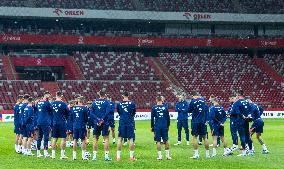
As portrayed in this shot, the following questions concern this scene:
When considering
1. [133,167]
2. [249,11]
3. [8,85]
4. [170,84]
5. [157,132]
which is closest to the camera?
[133,167]

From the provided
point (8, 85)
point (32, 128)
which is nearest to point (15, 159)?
point (32, 128)

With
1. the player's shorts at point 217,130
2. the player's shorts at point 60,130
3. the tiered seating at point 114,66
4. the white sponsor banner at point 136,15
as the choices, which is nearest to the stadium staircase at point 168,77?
the tiered seating at point 114,66

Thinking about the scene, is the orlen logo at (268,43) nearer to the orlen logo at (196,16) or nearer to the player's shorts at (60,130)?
the orlen logo at (196,16)

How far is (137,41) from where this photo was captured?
7856cm

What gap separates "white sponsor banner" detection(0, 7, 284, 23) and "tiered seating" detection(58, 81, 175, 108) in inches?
365

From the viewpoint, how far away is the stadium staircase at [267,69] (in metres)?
79.6

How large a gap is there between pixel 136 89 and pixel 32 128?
45.1 meters

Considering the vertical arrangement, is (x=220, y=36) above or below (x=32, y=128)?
above

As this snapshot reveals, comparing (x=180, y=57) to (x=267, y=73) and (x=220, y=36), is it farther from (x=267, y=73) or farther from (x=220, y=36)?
(x=267, y=73)

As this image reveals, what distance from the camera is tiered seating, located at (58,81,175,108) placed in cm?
6750

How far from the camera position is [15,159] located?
77.2 feet

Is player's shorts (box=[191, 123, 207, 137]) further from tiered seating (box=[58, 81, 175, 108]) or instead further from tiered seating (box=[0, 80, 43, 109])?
tiered seating (box=[0, 80, 43, 109])

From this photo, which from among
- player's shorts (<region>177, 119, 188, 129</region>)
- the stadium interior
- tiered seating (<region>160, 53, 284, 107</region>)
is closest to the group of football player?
player's shorts (<region>177, 119, 188, 129</region>)

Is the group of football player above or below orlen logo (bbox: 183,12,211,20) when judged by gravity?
below
